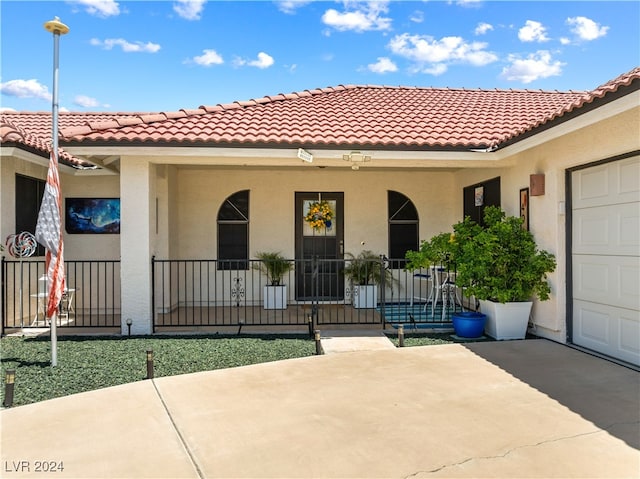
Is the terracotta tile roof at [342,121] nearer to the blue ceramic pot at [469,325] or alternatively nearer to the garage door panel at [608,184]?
the garage door panel at [608,184]

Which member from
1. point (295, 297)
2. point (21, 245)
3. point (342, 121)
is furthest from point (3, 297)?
point (342, 121)

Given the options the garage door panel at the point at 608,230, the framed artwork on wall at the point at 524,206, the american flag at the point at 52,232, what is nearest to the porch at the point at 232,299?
the framed artwork on wall at the point at 524,206

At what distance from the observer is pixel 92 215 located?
941 cm

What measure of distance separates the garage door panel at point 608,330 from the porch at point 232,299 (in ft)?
7.09

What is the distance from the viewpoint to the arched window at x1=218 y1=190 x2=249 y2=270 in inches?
412

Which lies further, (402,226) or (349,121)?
(402,226)

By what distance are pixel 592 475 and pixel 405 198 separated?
8.21 m

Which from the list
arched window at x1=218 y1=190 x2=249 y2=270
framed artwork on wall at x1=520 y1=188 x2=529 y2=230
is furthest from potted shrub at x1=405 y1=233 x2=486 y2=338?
arched window at x1=218 y1=190 x2=249 y2=270

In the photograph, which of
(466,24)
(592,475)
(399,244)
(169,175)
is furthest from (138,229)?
(466,24)

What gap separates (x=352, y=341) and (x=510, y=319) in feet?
8.08

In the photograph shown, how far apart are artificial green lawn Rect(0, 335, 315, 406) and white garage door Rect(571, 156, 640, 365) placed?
152 inches

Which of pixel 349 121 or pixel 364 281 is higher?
pixel 349 121

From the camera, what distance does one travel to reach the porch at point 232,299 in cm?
791

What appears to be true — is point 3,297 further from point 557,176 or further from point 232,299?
point 557,176
